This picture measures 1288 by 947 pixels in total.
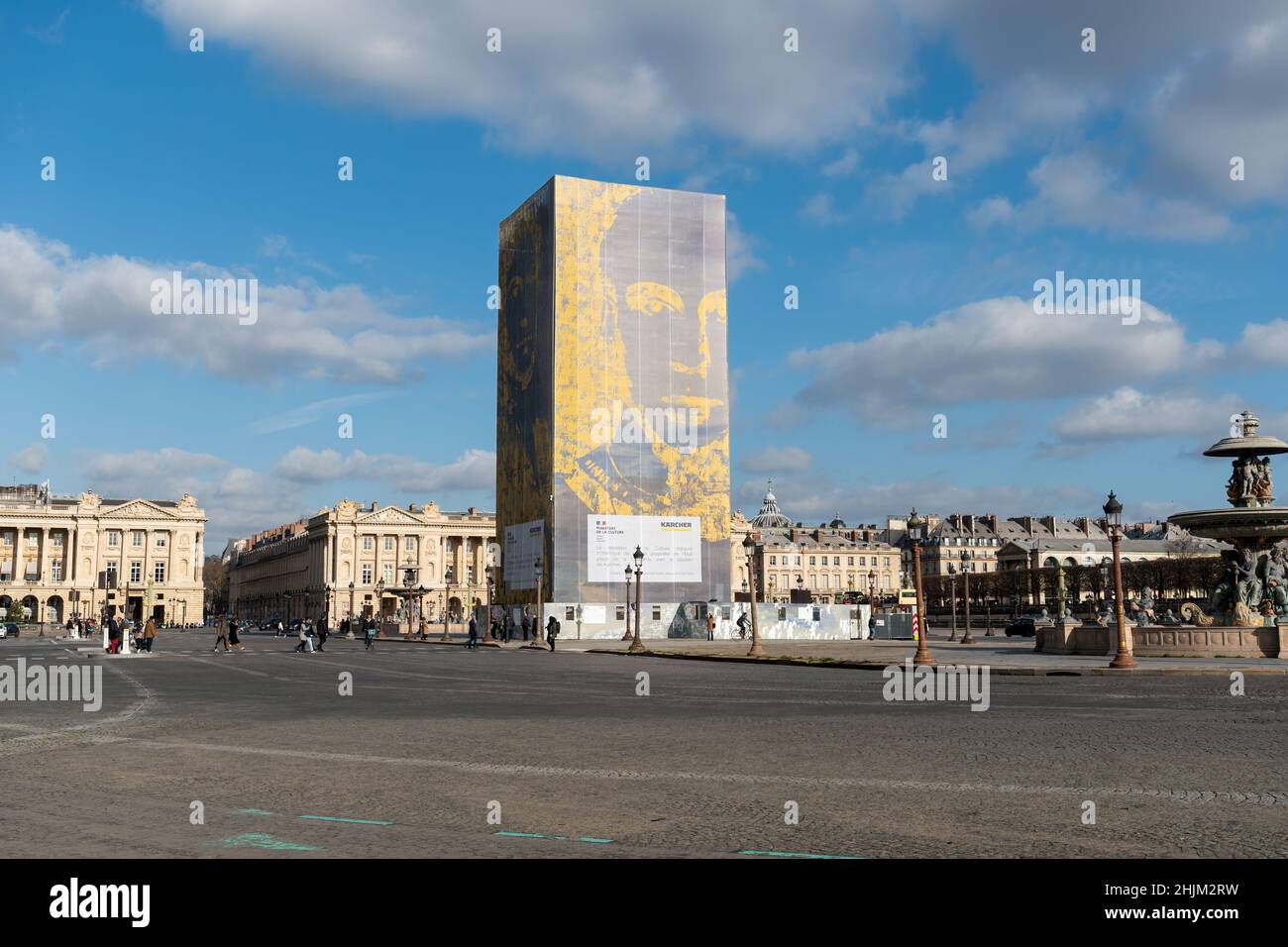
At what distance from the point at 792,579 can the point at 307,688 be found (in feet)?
564

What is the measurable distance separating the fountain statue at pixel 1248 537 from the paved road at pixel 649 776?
2030cm

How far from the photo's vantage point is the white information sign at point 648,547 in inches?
2872

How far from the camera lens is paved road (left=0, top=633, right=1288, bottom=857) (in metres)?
7.98

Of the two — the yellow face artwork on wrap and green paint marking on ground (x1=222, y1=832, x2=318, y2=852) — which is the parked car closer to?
the yellow face artwork on wrap

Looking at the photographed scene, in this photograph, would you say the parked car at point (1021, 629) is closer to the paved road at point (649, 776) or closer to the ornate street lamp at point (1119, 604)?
the ornate street lamp at point (1119, 604)

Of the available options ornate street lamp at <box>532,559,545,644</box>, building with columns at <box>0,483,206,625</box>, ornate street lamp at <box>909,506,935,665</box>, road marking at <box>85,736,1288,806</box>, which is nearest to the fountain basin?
ornate street lamp at <box>909,506,935,665</box>

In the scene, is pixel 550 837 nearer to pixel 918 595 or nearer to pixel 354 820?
pixel 354 820

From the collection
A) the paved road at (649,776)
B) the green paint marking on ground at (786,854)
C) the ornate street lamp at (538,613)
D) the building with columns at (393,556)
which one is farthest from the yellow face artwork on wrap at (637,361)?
the building with columns at (393,556)

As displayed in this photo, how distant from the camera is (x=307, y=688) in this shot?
84.6ft
